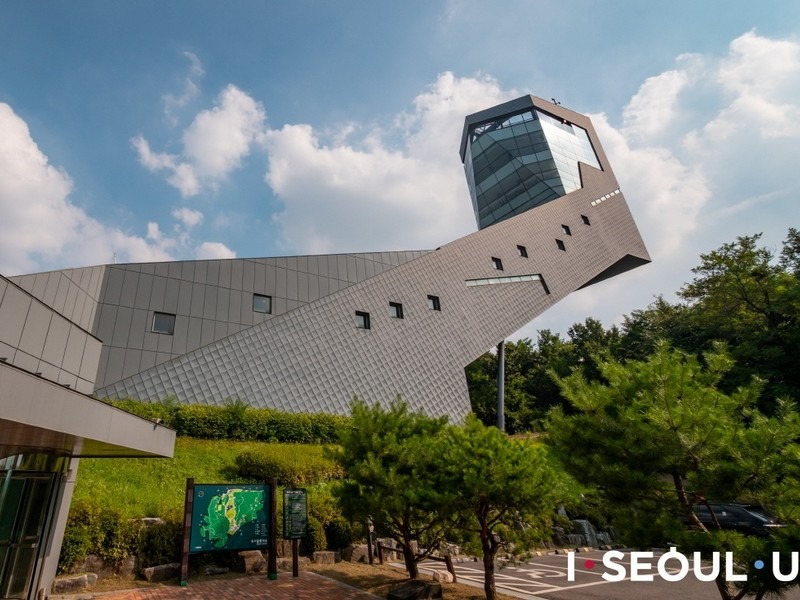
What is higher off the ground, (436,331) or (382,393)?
(436,331)

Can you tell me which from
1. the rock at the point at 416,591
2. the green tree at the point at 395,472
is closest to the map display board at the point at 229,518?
the green tree at the point at 395,472

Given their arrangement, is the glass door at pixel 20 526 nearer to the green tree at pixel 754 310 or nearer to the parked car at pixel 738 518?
the parked car at pixel 738 518

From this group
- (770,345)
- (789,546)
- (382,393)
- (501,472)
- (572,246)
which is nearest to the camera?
(789,546)

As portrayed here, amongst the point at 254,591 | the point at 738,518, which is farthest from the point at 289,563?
the point at 738,518

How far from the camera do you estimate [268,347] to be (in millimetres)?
16281

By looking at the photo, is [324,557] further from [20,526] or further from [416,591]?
[20,526]

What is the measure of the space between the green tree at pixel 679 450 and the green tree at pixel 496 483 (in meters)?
0.76

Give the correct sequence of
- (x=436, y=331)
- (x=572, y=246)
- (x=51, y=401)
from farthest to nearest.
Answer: (x=572, y=246) → (x=436, y=331) → (x=51, y=401)

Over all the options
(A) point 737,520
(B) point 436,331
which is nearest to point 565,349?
(B) point 436,331

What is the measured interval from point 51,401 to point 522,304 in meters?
22.0

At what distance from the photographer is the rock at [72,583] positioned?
22.8 feet

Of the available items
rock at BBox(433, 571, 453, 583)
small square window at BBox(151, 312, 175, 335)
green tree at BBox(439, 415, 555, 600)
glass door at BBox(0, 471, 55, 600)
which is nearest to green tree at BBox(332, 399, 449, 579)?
green tree at BBox(439, 415, 555, 600)

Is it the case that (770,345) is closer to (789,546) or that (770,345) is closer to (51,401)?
(789,546)

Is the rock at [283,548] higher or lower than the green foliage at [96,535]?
lower
